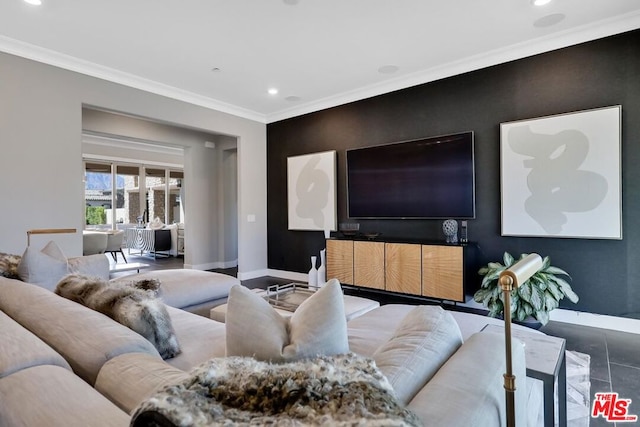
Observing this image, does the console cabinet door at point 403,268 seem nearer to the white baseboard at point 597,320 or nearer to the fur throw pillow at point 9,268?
the white baseboard at point 597,320

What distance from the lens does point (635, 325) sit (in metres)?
3.11

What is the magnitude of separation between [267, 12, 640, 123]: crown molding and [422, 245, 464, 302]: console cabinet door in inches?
85.2

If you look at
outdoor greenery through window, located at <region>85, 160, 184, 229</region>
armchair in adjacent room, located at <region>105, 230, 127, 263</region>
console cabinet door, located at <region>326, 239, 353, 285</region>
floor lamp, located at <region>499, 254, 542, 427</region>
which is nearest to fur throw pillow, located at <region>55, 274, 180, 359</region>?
floor lamp, located at <region>499, 254, 542, 427</region>

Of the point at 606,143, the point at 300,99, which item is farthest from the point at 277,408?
the point at 300,99

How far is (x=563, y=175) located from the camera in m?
3.35

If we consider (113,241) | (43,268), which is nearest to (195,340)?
(43,268)

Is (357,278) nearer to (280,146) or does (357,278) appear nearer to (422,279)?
(422,279)

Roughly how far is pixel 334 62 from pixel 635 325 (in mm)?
4063

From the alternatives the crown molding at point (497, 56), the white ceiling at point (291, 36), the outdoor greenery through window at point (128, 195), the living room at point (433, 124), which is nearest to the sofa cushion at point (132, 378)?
the white ceiling at point (291, 36)

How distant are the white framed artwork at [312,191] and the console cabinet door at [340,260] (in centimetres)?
53

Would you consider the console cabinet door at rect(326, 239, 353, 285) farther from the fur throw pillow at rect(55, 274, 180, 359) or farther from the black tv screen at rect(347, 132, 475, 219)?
the fur throw pillow at rect(55, 274, 180, 359)

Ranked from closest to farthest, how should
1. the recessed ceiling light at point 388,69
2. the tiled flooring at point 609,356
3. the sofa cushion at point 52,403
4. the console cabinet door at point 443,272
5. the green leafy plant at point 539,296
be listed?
1. the sofa cushion at point 52,403
2. the tiled flooring at point 609,356
3. the green leafy plant at point 539,296
4. the console cabinet door at point 443,272
5. the recessed ceiling light at point 388,69

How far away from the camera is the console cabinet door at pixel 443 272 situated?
12.0ft

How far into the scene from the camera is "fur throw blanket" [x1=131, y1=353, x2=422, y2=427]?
58cm
